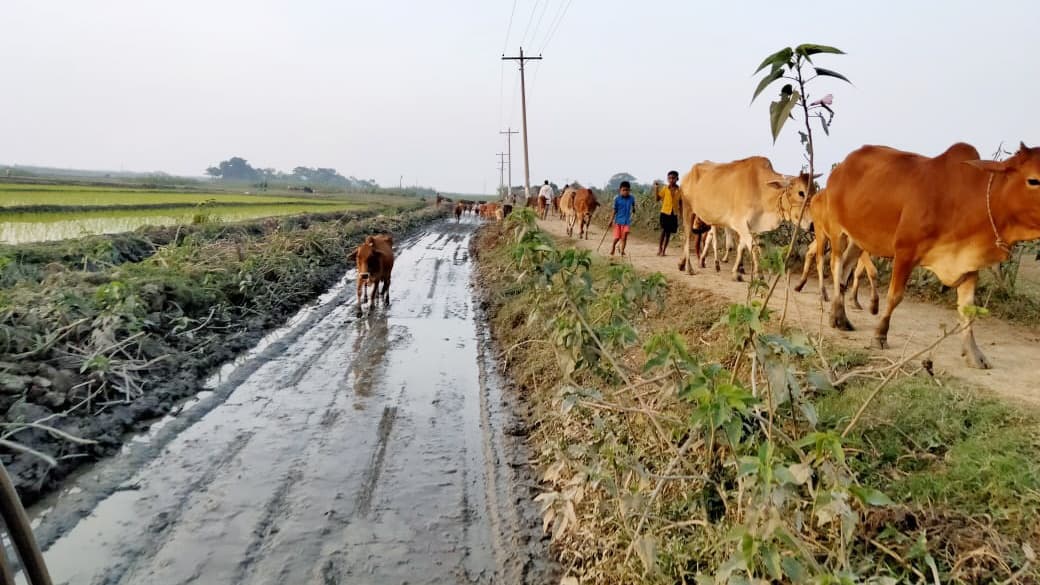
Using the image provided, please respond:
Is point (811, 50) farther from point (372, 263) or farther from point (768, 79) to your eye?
point (372, 263)

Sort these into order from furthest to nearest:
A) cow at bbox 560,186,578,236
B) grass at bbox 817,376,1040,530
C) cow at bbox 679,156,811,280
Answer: cow at bbox 560,186,578,236 → cow at bbox 679,156,811,280 → grass at bbox 817,376,1040,530

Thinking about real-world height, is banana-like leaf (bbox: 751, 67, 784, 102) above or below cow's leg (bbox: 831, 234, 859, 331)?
above

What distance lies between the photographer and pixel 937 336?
21.3 ft

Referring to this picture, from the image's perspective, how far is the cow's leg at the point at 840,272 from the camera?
645 centimetres

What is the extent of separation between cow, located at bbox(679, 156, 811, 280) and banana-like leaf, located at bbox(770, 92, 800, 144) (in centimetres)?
630

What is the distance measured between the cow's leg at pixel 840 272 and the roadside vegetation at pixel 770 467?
1326 mm

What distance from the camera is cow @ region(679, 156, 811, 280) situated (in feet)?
29.6

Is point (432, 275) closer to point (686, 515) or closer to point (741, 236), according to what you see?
point (741, 236)

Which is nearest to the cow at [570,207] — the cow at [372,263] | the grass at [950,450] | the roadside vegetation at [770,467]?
the cow at [372,263]

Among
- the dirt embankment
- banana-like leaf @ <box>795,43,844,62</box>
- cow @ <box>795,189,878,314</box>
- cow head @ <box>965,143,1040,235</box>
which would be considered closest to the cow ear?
cow head @ <box>965,143,1040,235</box>

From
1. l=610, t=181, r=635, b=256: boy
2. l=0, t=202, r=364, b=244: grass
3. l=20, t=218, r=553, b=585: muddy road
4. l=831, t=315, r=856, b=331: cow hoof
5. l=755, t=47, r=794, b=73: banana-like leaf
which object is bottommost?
l=20, t=218, r=553, b=585: muddy road

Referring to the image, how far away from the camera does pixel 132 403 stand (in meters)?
6.14

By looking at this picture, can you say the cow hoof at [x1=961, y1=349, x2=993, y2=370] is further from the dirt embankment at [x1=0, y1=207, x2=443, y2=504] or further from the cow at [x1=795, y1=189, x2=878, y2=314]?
the dirt embankment at [x1=0, y1=207, x2=443, y2=504]

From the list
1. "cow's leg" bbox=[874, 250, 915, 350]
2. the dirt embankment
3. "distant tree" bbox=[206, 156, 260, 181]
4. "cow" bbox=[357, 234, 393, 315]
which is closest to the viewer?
the dirt embankment
